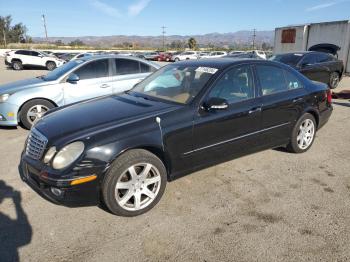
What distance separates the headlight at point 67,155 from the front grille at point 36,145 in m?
0.25

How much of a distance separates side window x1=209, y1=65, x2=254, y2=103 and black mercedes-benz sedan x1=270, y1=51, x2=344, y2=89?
6965 mm

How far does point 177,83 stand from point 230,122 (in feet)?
2.91

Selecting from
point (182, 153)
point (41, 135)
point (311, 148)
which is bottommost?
point (311, 148)

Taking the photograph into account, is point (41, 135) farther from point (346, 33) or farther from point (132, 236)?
point (346, 33)

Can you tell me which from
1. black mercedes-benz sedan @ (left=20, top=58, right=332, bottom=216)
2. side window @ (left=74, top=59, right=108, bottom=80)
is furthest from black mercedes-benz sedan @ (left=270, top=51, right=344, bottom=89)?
side window @ (left=74, top=59, right=108, bottom=80)

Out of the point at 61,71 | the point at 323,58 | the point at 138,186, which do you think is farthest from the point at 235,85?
the point at 323,58

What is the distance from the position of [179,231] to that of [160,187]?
0.56 m

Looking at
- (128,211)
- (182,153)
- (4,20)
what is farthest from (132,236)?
(4,20)

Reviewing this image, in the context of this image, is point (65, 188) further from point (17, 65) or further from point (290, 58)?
point (17, 65)

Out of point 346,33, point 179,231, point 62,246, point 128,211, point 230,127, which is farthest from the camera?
point 346,33

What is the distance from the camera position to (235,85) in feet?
12.8

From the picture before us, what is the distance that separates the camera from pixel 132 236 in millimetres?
2852

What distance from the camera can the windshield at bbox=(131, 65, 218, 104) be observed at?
3.71 m

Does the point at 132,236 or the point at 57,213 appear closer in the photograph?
the point at 132,236
